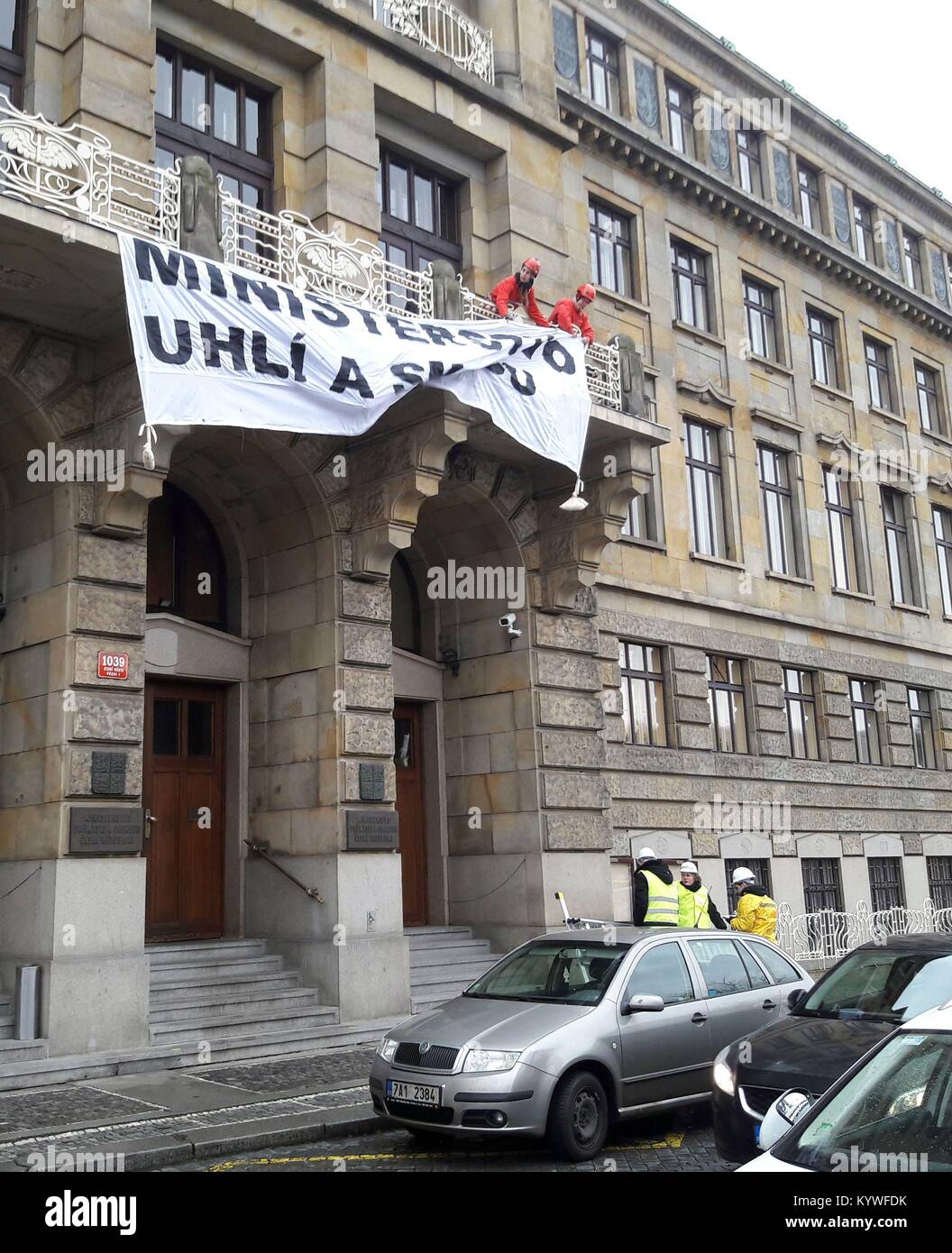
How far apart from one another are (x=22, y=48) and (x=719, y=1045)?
13.0 metres

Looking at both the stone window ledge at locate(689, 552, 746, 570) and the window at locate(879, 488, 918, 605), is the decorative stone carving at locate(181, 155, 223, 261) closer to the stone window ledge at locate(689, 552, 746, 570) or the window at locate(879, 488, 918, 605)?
the stone window ledge at locate(689, 552, 746, 570)

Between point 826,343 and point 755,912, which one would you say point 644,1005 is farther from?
point 826,343

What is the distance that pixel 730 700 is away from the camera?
22281 mm

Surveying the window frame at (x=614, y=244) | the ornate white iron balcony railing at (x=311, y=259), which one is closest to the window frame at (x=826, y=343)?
the window frame at (x=614, y=244)

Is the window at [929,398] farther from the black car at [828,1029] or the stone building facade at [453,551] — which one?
the black car at [828,1029]

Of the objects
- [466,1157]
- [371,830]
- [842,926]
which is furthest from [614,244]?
[466,1157]

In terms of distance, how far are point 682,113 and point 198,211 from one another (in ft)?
49.1

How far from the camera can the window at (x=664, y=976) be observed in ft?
32.3

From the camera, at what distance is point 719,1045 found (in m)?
10.1

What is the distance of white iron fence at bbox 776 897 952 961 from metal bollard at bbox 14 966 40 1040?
41.9 ft

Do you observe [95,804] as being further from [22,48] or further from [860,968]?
[22,48]

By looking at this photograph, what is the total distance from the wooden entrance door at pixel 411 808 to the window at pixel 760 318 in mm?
11637
